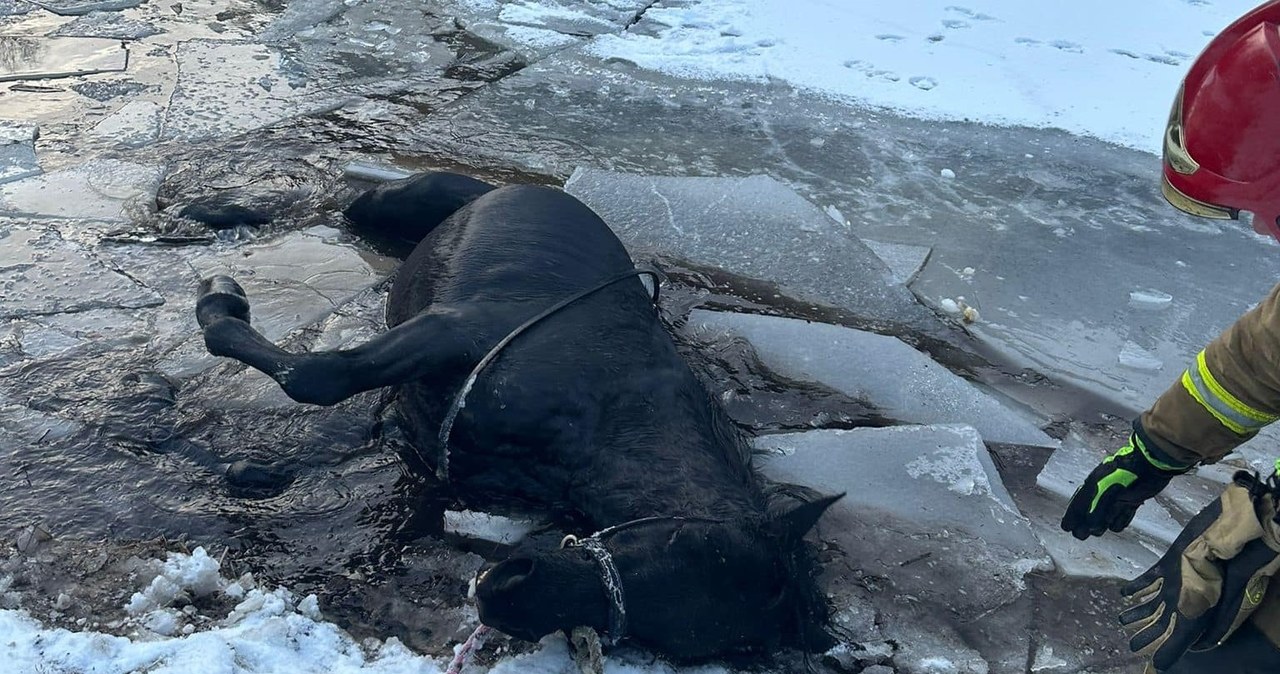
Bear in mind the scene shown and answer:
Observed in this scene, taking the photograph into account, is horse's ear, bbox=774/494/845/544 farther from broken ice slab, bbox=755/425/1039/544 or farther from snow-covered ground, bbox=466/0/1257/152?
snow-covered ground, bbox=466/0/1257/152

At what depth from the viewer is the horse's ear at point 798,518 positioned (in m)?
2.61

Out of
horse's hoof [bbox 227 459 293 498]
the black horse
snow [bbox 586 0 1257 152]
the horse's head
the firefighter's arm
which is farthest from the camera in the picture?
snow [bbox 586 0 1257 152]

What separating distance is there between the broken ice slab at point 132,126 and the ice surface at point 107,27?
1328 millimetres

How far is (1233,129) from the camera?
82.9 inches

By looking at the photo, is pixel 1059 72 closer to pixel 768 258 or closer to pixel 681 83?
pixel 681 83

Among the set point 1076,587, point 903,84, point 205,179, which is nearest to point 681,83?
point 903,84

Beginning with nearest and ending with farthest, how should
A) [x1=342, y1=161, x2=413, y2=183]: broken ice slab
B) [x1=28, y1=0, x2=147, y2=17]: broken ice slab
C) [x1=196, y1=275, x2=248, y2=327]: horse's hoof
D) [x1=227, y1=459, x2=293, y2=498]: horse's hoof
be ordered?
[x1=227, y1=459, x2=293, y2=498]: horse's hoof
[x1=196, y1=275, x2=248, y2=327]: horse's hoof
[x1=342, y1=161, x2=413, y2=183]: broken ice slab
[x1=28, y1=0, x2=147, y2=17]: broken ice slab

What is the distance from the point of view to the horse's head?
2338 mm

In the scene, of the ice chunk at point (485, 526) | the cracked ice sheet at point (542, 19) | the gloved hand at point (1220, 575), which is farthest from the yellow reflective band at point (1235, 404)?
the cracked ice sheet at point (542, 19)

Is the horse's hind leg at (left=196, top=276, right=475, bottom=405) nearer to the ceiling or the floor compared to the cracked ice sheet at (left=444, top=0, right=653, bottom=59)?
nearer to the ceiling

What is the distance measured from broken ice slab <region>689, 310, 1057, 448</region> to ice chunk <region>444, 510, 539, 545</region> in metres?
1.26

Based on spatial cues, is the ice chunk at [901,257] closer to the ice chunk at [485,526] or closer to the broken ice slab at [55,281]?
the ice chunk at [485,526]

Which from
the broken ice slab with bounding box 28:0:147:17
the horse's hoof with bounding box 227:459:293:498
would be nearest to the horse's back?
the horse's hoof with bounding box 227:459:293:498

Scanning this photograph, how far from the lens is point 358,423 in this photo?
3.35 m
